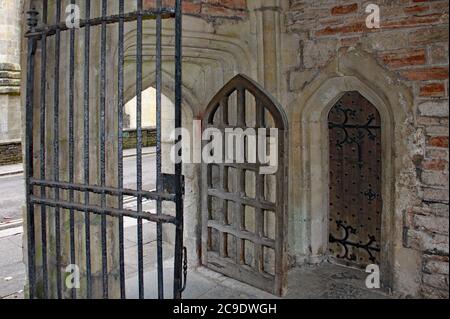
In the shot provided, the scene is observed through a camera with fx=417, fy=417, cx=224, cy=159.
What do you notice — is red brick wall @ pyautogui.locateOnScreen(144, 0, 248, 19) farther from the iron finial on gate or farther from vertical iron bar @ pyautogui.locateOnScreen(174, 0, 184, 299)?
vertical iron bar @ pyautogui.locateOnScreen(174, 0, 184, 299)

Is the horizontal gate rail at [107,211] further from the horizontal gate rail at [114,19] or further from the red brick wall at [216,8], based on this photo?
the red brick wall at [216,8]

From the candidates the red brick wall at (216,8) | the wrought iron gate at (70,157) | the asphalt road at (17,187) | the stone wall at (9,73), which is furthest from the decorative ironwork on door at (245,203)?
the stone wall at (9,73)

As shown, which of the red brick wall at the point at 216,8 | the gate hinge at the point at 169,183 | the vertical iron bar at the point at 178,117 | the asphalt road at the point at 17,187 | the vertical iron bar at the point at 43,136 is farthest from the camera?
the asphalt road at the point at 17,187

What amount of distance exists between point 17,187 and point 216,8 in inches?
272

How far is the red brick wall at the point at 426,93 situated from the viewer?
10.00ft

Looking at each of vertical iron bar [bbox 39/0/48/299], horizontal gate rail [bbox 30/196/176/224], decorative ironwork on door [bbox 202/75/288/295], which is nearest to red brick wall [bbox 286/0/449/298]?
decorative ironwork on door [bbox 202/75/288/295]

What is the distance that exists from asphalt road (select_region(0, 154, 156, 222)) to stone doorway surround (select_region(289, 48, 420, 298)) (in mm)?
4302

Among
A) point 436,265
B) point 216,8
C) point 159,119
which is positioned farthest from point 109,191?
point 436,265

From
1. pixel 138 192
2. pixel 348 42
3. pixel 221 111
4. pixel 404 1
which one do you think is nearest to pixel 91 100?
pixel 138 192

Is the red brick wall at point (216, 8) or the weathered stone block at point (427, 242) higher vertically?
the red brick wall at point (216, 8)

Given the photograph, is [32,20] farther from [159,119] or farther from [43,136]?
[159,119]

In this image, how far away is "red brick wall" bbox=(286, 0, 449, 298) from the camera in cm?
305

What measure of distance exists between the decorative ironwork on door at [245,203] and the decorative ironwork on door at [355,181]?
0.70 metres
